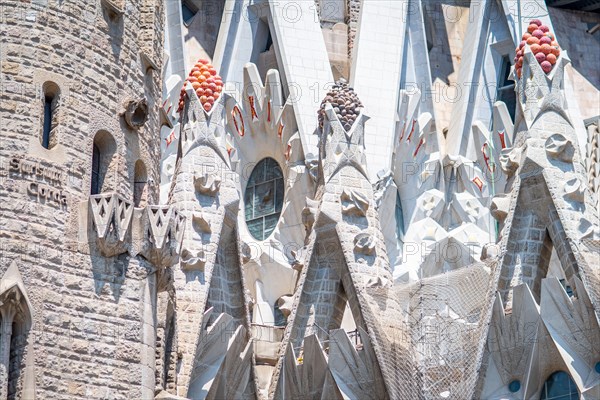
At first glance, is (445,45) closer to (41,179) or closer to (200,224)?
(200,224)

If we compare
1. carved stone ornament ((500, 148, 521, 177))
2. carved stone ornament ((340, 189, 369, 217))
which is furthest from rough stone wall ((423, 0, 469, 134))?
carved stone ornament ((340, 189, 369, 217))

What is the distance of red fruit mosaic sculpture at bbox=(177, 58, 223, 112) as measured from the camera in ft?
95.8

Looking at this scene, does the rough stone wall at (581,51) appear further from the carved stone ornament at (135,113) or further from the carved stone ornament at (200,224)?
the carved stone ornament at (135,113)

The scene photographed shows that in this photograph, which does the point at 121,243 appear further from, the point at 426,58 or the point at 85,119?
the point at 426,58

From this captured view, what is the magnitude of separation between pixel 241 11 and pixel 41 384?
13.1 m

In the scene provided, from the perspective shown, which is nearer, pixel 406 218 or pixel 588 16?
pixel 406 218

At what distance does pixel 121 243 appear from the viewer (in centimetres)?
2259

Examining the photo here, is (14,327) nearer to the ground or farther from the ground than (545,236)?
nearer to the ground

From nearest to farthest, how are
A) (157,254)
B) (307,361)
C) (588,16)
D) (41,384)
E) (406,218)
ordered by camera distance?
1. (41,384)
2. (157,254)
3. (307,361)
4. (406,218)
5. (588,16)

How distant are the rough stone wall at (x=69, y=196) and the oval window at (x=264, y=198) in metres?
8.17

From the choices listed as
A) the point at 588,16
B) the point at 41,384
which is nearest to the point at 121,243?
the point at 41,384

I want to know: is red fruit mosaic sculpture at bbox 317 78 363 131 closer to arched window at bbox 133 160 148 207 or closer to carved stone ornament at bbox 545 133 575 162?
carved stone ornament at bbox 545 133 575 162

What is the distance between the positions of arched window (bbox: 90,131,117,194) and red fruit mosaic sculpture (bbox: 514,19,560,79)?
8044 millimetres

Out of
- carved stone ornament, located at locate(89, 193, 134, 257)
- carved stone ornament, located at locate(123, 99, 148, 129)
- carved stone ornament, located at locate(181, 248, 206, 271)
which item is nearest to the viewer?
carved stone ornament, located at locate(89, 193, 134, 257)
